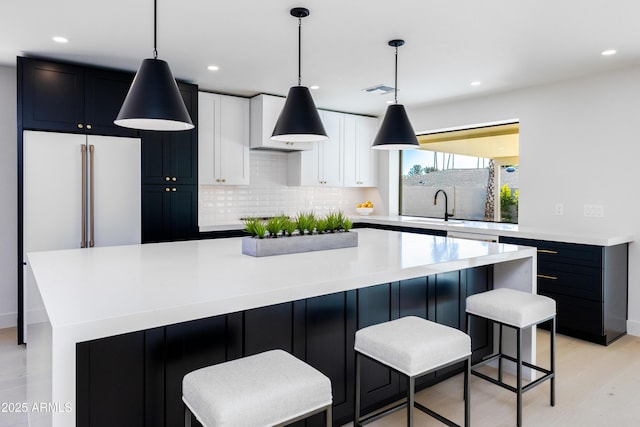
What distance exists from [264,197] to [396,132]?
9.31 feet

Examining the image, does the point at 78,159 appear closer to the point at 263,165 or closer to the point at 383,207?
the point at 263,165

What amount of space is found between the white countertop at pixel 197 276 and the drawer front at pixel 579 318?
132cm

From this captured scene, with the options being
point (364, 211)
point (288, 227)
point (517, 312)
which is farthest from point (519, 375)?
point (364, 211)

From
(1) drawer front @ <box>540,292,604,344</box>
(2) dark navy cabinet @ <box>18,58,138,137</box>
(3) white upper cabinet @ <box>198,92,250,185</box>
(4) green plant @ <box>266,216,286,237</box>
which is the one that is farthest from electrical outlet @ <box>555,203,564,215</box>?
(2) dark navy cabinet @ <box>18,58,138,137</box>

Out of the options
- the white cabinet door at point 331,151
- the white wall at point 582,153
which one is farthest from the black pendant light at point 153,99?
the white wall at point 582,153

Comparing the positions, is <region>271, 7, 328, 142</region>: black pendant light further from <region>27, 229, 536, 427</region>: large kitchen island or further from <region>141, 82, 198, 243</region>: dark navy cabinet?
<region>141, 82, 198, 243</region>: dark navy cabinet

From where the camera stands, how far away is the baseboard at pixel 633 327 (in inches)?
154

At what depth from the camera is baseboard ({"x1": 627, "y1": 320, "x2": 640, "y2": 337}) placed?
154 inches

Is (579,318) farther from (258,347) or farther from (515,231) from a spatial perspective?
(258,347)

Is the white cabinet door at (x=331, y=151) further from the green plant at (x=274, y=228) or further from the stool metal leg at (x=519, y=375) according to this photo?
the stool metal leg at (x=519, y=375)

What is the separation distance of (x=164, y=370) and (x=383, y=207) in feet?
16.6

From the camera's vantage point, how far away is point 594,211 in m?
4.18

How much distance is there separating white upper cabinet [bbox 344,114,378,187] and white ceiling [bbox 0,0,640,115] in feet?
5.18

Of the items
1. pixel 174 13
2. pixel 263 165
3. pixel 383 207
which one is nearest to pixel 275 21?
pixel 174 13
